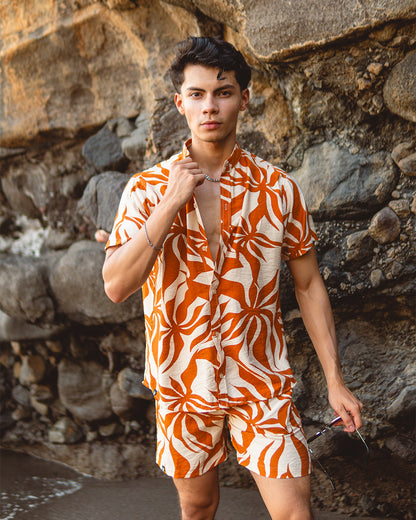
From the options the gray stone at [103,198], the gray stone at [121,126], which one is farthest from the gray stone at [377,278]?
the gray stone at [121,126]

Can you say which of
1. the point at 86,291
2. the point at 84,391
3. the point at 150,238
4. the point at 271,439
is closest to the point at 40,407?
the point at 84,391

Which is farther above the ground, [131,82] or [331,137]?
[131,82]

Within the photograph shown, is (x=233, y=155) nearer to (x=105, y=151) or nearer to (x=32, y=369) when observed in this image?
(x=105, y=151)

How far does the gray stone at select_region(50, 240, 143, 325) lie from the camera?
3049mm

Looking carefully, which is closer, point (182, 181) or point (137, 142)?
point (182, 181)

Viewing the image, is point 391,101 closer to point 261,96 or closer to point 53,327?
point 261,96

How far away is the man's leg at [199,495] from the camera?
1964 mm

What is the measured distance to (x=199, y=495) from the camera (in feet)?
6.50

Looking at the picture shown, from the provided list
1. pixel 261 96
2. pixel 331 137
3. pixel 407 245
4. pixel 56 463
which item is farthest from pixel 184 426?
pixel 56 463

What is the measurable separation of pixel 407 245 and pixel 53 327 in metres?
2.01

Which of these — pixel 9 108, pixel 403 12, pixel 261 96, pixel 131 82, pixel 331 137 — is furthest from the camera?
pixel 9 108

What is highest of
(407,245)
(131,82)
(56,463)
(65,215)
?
(131,82)

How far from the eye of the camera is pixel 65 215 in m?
3.56

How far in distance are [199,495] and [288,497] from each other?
1.21ft
